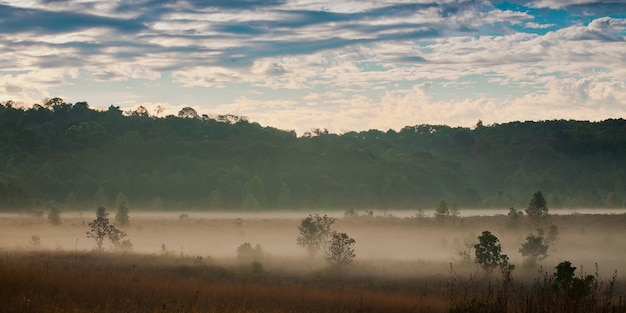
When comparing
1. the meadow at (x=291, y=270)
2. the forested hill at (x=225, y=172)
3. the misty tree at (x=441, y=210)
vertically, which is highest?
the forested hill at (x=225, y=172)

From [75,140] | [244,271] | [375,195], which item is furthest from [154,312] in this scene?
[75,140]

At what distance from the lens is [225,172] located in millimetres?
161250

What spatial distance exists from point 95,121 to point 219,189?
200ft

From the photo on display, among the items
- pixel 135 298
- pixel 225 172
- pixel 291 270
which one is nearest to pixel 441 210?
pixel 291 270

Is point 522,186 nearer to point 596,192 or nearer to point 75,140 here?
point 596,192

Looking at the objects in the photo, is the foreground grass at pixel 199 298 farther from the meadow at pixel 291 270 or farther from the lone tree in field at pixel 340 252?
the lone tree in field at pixel 340 252

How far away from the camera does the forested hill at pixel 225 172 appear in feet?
478

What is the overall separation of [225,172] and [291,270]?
385 feet

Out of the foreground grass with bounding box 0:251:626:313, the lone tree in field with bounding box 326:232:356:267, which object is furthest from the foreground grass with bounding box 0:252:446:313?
the lone tree in field with bounding box 326:232:356:267

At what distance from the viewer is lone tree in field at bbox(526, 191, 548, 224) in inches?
2340

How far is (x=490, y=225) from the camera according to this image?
85.4 meters

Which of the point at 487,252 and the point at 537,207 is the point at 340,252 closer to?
the point at 487,252

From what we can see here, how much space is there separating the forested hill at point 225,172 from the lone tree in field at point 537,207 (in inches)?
2812

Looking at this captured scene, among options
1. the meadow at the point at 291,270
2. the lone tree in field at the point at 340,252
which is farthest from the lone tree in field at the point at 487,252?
the lone tree in field at the point at 340,252
